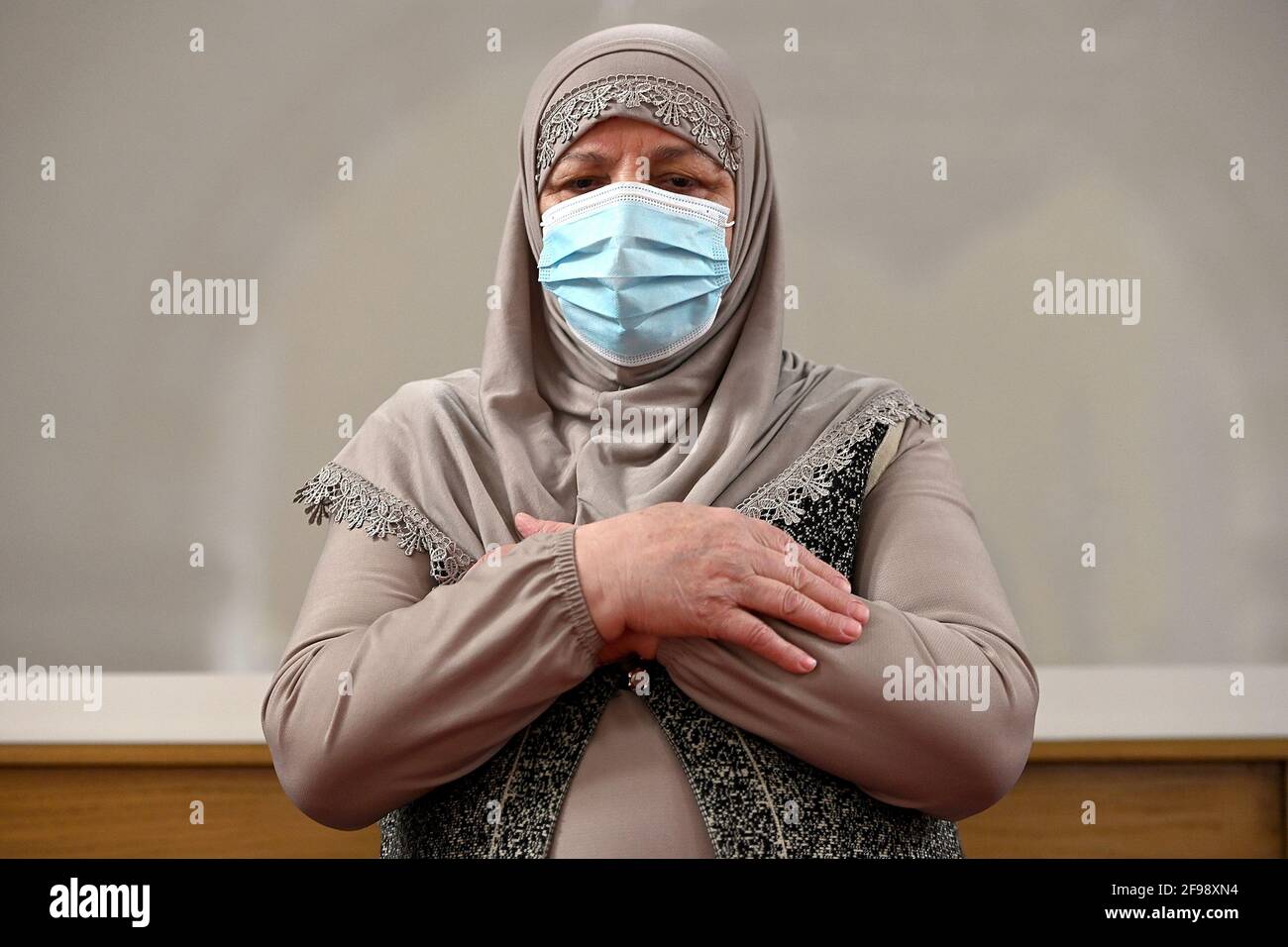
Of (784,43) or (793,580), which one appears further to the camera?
(784,43)

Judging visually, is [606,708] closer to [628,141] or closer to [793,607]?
[793,607]

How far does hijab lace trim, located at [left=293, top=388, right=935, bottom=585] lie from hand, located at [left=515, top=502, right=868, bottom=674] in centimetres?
14

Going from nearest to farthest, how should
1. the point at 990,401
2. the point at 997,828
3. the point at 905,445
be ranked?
the point at 905,445
the point at 997,828
the point at 990,401

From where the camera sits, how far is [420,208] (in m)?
2.81

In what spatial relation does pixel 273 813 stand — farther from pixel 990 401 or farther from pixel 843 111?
pixel 843 111

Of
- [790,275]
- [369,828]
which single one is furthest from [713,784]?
[790,275]

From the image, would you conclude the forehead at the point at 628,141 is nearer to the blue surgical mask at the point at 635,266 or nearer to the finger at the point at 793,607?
the blue surgical mask at the point at 635,266

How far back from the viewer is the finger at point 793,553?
1.08 meters

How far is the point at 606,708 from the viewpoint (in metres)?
1.14

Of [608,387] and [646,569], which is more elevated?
[608,387]

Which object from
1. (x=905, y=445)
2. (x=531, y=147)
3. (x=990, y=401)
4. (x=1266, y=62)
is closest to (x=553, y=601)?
(x=905, y=445)

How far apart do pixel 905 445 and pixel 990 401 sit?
61.7 inches

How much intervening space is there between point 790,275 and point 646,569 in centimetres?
187

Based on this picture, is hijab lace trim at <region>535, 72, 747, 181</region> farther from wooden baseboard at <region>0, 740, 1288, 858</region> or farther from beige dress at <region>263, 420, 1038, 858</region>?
wooden baseboard at <region>0, 740, 1288, 858</region>
